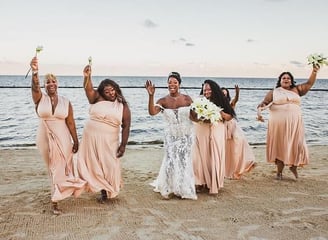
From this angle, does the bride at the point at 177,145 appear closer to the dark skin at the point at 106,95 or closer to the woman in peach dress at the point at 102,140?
the dark skin at the point at 106,95

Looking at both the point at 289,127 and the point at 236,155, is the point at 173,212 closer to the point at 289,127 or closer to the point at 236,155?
the point at 236,155

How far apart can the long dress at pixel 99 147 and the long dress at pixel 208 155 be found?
1.55 meters

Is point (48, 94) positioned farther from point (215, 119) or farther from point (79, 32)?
point (79, 32)

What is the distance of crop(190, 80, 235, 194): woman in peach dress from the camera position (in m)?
7.53

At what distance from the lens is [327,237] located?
5.41 meters

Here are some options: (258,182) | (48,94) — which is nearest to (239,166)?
(258,182)

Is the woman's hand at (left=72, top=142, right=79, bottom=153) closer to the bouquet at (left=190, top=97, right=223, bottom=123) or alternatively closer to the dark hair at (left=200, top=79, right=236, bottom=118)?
the bouquet at (left=190, top=97, right=223, bottom=123)

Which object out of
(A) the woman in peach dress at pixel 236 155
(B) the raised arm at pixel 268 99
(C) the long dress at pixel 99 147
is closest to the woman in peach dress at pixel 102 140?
(C) the long dress at pixel 99 147

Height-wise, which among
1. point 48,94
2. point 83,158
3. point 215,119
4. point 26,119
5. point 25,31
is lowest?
point 26,119

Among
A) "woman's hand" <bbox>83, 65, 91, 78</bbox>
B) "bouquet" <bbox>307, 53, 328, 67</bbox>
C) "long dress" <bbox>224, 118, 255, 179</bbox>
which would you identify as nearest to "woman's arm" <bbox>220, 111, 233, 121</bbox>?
"long dress" <bbox>224, 118, 255, 179</bbox>

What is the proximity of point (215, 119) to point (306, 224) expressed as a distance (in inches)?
84.3

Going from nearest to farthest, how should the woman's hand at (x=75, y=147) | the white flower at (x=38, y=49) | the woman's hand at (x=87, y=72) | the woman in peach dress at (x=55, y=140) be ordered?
the white flower at (x=38, y=49)
the woman in peach dress at (x=55, y=140)
the woman's hand at (x=87, y=72)
the woman's hand at (x=75, y=147)

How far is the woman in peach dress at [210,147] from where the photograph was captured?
7.53 m

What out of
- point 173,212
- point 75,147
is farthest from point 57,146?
point 173,212
